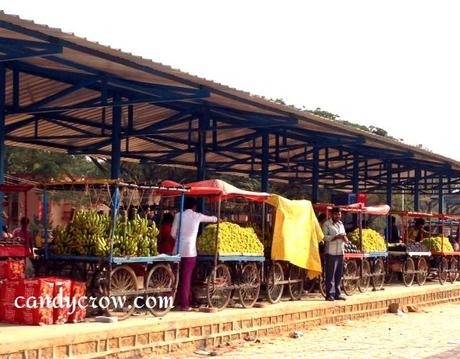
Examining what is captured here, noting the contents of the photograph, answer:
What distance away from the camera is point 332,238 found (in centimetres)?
1309

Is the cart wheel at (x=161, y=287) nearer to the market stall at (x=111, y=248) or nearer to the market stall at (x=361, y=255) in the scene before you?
the market stall at (x=111, y=248)

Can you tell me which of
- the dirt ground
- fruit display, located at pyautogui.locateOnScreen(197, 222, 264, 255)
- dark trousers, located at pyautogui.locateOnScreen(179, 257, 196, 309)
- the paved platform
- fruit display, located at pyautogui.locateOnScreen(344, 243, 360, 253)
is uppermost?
fruit display, located at pyautogui.locateOnScreen(197, 222, 264, 255)

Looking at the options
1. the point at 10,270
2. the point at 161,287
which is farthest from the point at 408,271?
the point at 10,270

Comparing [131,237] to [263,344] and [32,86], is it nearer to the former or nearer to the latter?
[263,344]

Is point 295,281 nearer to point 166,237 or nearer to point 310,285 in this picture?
point 310,285

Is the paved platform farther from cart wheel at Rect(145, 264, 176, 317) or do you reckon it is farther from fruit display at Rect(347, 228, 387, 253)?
fruit display at Rect(347, 228, 387, 253)

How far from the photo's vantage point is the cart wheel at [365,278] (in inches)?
592

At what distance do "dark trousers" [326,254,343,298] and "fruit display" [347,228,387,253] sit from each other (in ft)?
4.80

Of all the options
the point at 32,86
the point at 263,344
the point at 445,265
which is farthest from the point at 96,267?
the point at 445,265

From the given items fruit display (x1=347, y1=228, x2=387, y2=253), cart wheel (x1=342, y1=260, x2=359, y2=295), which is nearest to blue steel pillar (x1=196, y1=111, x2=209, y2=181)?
fruit display (x1=347, y1=228, x2=387, y2=253)

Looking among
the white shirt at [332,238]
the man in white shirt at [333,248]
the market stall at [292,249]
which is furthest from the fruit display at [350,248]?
the market stall at [292,249]

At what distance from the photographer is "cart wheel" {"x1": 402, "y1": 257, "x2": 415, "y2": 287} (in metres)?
17.1

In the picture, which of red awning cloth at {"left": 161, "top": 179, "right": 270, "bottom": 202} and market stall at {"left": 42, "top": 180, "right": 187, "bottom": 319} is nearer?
market stall at {"left": 42, "top": 180, "right": 187, "bottom": 319}

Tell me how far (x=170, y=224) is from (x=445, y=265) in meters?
10.1
